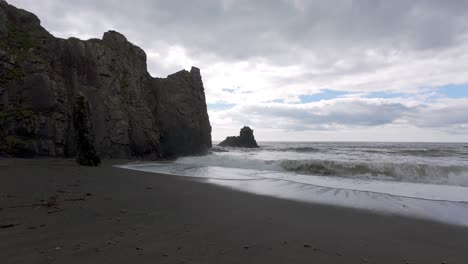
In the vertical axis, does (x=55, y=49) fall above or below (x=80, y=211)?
above

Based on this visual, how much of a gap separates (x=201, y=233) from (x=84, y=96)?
15.6 metres

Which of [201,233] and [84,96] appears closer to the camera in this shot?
[201,233]

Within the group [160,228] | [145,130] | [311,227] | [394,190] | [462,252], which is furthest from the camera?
[145,130]

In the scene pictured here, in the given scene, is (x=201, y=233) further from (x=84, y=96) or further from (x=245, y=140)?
(x=245, y=140)

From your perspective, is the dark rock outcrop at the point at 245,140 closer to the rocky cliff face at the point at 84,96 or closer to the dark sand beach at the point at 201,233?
the rocky cliff face at the point at 84,96

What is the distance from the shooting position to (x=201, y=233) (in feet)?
14.1

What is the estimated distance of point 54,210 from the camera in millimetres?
5148

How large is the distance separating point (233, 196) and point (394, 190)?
6.56 m

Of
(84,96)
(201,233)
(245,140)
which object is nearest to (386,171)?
(201,233)

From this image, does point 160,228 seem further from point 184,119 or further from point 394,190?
point 184,119

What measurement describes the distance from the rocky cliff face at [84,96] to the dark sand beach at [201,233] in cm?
1287

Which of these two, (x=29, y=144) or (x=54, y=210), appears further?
(x=29, y=144)

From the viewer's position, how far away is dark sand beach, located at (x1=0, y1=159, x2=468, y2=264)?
3383 mm

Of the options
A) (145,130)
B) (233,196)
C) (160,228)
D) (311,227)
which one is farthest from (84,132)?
(311,227)
